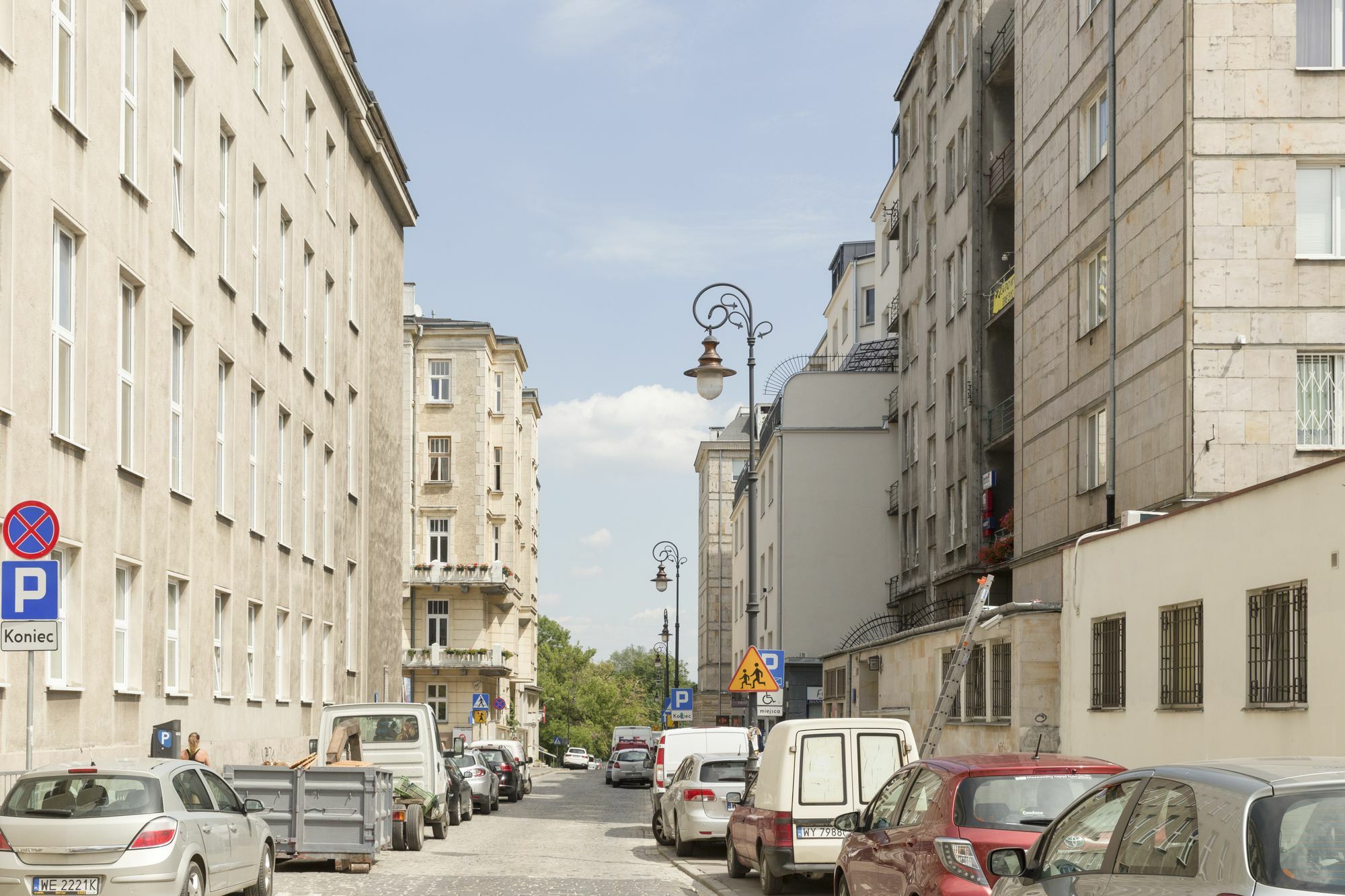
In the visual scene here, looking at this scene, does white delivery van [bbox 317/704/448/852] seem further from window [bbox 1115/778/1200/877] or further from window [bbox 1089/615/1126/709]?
window [bbox 1115/778/1200/877]

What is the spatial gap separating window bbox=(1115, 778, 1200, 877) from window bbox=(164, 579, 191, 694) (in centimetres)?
1995

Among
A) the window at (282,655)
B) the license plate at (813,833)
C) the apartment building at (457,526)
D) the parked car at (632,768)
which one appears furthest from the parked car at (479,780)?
the apartment building at (457,526)

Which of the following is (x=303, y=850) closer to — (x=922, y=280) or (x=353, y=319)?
(x=353, y=319)

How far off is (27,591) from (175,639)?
1174cm

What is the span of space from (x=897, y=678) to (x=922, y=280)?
14993 mm

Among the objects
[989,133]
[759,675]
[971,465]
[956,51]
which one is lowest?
[759,675]

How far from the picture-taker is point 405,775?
84.1 feet

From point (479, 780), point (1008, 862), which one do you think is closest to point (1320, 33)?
point (1008, 862)

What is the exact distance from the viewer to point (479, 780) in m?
35.5

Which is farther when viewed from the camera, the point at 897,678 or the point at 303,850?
the point at 897,678

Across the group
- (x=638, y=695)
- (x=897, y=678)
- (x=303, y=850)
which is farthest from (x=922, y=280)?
(x=638, y=695)

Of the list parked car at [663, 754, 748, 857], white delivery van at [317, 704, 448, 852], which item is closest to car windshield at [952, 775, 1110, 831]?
parked car at [663, 754, 748, 857]

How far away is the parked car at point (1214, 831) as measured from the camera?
554 centimetres

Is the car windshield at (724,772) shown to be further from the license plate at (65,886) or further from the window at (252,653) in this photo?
the license plate at (65,886)
